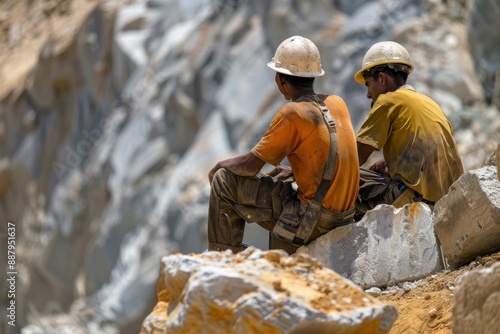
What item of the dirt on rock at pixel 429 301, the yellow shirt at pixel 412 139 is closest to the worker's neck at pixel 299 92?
the yellow shirt at pixel 412 139

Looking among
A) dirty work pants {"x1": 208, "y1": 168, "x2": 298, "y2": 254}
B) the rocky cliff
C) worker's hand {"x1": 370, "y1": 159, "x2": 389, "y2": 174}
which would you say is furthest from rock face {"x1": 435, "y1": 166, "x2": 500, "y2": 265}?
the rocky cliff

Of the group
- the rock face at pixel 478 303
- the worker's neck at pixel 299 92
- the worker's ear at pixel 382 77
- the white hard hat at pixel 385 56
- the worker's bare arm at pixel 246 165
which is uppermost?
the rock face at pixel 478 303

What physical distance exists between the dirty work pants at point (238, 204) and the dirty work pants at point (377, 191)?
51 centimetres

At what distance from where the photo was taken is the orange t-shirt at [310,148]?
5.63 m

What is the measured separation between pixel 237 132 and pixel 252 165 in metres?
9.56

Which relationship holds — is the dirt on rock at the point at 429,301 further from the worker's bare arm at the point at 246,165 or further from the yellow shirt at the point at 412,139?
the worker's bare arm at the point at 246,165

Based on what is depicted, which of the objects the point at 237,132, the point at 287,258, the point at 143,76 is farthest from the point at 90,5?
the point at 287,258

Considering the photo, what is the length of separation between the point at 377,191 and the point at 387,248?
23.3 inches

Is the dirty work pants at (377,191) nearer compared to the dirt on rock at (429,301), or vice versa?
the dirt on rock at (429,301)

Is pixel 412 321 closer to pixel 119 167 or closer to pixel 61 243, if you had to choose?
pixel 119 167

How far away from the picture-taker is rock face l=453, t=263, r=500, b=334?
10.6ft

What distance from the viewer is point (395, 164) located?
6.06m

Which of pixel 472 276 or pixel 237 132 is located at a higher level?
pixel 472 276

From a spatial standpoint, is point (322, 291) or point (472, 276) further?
point (322, 291)
